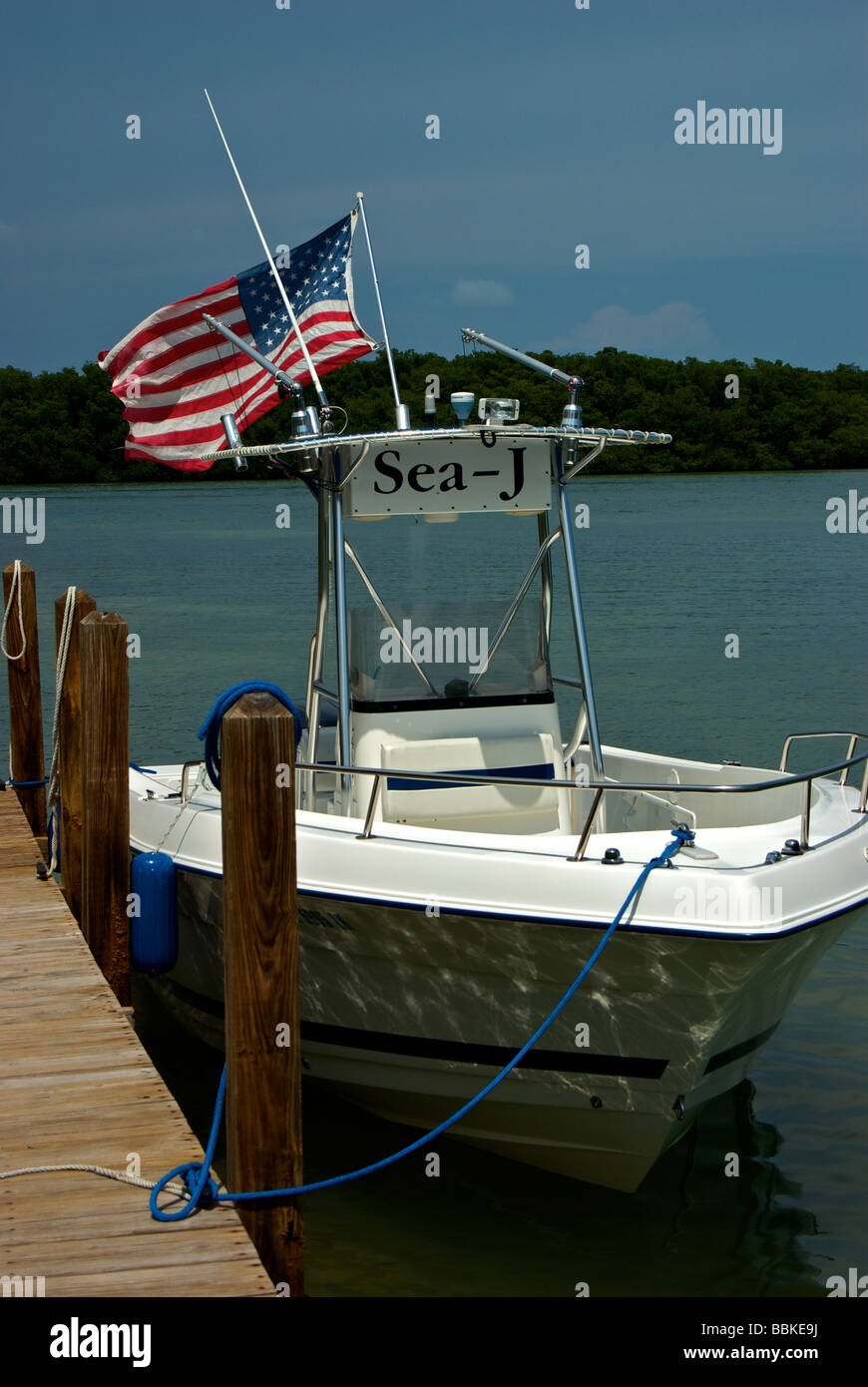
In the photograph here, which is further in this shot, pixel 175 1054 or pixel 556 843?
pixel 175 1054

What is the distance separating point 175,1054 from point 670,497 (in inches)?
2579

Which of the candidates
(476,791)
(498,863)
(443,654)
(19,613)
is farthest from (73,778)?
(498,863)

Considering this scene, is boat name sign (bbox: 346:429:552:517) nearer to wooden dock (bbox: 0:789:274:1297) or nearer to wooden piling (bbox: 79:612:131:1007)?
wooden piling (bbox: 79:612:131:1007)

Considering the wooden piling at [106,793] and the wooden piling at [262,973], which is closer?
the wooden piling at [262,973]

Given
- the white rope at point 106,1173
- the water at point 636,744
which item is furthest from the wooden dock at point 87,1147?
the water at point 636,744

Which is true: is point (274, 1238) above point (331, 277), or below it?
below

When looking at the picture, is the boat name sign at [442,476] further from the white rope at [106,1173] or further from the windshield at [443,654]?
the white rope at [106,1173]

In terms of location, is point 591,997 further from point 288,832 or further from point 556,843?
point 288,832

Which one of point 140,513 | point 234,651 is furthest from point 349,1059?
point 140,513

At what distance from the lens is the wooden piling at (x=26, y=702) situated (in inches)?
428

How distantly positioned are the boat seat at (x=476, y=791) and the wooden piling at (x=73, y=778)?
210 centimetres

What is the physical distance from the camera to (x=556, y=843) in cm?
627

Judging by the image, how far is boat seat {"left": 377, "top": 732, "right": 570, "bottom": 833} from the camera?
7105mm
